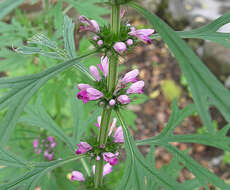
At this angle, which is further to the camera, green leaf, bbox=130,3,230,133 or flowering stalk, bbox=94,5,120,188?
flowering stalk, bbox=94,5,120,188

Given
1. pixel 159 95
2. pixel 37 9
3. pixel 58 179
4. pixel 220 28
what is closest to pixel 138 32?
pixel 220 28

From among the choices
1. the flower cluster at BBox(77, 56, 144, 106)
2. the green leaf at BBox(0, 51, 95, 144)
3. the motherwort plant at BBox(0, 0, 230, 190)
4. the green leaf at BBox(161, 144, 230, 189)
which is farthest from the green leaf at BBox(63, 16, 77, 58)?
the green leaf at BBox(161, 144, 230, 189)

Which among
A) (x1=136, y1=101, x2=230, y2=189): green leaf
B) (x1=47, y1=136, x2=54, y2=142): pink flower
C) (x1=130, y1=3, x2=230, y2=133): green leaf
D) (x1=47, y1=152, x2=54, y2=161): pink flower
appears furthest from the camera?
(x1=47, y1=136, x2=54, y2=142): pink flower

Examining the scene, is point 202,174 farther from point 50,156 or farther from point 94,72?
point 50,156

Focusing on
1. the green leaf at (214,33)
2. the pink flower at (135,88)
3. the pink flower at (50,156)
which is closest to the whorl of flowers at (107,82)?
the pink flower at (135,88)

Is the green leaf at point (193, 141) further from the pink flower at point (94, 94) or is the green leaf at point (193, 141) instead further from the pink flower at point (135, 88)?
the pink flower at point (94, 94)

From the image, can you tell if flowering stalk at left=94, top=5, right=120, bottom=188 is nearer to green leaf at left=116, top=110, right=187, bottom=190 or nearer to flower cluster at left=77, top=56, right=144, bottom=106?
flower cluster at left=77, top=56, right=144, bottom=106
